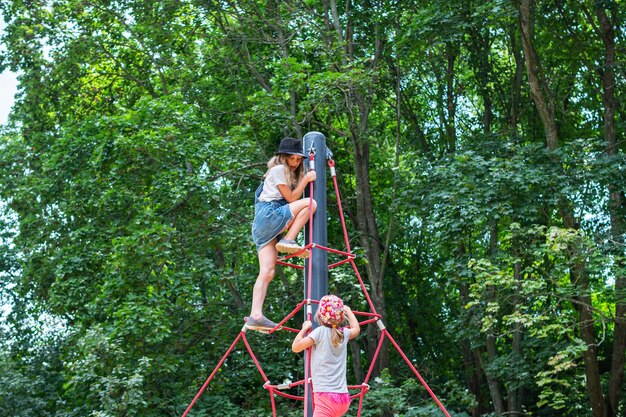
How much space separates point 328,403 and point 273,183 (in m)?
1.36

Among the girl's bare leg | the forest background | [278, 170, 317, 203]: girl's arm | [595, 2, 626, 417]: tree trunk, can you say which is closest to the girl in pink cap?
the girl's bare leg

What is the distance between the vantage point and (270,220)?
5410 millimetres

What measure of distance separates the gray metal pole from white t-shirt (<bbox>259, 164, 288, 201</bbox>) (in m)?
0.20

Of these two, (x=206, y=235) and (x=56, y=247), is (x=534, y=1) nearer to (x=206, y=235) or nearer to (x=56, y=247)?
(x=206, y=235)

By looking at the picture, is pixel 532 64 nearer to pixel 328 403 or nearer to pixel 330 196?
pixel 330 196

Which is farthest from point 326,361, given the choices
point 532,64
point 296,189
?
point 532,64

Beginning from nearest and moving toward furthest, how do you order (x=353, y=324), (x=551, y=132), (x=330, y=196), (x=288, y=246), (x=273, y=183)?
(x=353, y=324), (x=288, y=246), (x=273, y=183), (x=551, y=132), (x=330, y=196)

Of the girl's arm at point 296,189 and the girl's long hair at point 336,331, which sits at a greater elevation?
the girl's arm at point 296,189

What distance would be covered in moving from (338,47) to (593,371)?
595 cm

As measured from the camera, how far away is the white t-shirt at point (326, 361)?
16.1 feet

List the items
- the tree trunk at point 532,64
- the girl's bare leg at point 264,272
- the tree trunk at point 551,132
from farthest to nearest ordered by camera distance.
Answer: the tree trunk at point 532,64, the tree trunk at point 551,132, the girl's bare leg at point 264,272

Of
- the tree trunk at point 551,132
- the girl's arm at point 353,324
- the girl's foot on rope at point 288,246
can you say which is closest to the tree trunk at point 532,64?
the tree trunk at point 551,132

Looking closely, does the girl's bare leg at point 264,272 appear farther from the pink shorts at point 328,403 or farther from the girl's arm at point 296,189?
the pink shorts at point 328,403

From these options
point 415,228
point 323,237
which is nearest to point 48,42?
point 415,228
